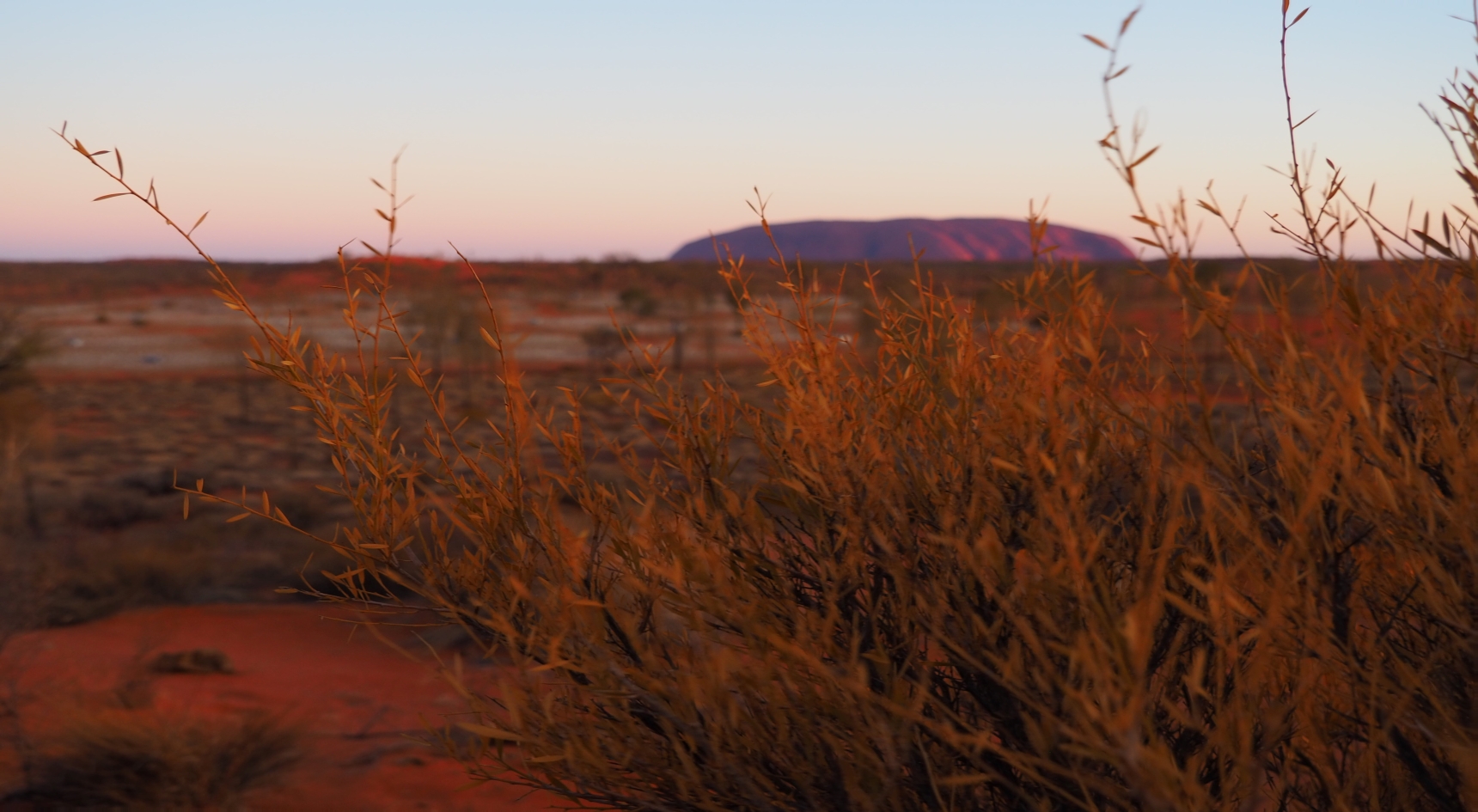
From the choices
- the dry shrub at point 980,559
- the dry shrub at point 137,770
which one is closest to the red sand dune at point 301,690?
the dry shrub at point 137,770

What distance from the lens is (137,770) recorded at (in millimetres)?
5113

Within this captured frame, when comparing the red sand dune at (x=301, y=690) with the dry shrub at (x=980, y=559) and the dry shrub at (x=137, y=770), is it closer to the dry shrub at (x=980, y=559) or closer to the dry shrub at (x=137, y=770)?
the dry shrub at (x=137, y=770)

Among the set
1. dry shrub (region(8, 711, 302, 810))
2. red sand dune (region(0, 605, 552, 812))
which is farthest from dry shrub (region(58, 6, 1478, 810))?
dry shrub (region(8, 711, 302, 810))

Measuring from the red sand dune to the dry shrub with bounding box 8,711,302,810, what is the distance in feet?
0.74

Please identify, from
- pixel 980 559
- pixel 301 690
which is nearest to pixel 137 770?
pixel 301 690

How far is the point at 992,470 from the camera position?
2.06 m

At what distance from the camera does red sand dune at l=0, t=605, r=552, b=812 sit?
19.2 feet

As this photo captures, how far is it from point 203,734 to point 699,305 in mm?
39351

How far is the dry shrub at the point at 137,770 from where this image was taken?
5.07 metres

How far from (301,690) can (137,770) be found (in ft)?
9.12

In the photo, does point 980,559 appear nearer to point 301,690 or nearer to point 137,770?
point 137,770

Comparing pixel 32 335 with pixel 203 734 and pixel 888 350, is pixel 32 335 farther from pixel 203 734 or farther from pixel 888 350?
pixel 888 350

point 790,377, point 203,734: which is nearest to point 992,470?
point 790,377

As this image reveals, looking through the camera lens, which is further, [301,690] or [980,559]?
[301,690]
